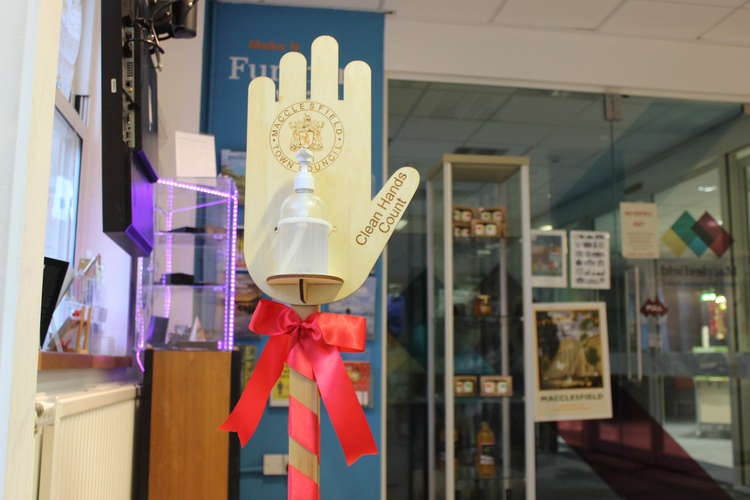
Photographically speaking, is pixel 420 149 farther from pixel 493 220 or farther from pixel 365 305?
pixel 365 305

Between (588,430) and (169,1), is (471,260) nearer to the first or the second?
(588,430)

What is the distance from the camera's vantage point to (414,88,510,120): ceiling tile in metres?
4.49

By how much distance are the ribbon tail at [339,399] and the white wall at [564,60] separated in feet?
10.7

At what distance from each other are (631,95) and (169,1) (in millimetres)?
3291

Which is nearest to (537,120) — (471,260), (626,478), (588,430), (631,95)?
(631,95)

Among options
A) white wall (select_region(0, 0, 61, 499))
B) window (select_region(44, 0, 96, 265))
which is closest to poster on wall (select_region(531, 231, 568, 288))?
window (select_region(44, 0, 96, 265))

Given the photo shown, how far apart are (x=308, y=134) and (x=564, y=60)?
3.59m

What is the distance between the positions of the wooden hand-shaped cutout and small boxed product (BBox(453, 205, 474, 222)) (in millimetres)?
2878

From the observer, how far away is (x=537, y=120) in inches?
182

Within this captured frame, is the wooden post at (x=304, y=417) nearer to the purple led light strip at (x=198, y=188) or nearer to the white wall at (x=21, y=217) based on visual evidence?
the white wall at (x=21, y=217)

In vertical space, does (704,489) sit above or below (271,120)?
below

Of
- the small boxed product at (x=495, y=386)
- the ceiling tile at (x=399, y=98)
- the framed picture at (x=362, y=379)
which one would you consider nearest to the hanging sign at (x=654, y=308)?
the small boxed product at (x=495, y=386)

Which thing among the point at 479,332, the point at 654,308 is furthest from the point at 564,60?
the point at 479,332

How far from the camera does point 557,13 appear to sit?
429 cm
